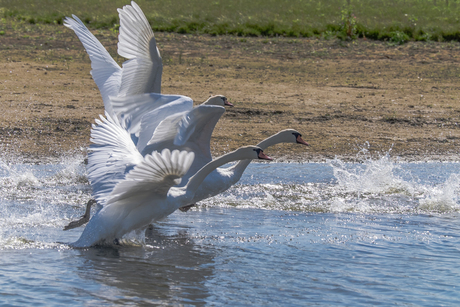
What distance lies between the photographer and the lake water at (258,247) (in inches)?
196

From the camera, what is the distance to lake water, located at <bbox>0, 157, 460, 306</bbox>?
4973 mm

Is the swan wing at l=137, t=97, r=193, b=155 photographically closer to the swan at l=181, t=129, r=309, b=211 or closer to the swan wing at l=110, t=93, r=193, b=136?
the swan wing at l=110, t=93, r=193, b=136

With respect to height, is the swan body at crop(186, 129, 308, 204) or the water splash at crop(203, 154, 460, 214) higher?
the swan body at crop(186, 129, 308, 204)

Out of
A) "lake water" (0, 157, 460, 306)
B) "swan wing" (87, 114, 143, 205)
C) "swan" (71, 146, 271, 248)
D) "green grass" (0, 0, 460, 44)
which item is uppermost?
"green grass" (0, 0, 460, 44)

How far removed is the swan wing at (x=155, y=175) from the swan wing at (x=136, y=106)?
4.91ft

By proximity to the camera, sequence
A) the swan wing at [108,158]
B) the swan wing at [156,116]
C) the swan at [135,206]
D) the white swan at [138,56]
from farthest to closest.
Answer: the white swan at [138,56] → the swan wing at [156,116] → the swan wing at [108,158] → the swan at [135,206]

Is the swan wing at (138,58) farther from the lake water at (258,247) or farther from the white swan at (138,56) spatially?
the lake water at (258,247)

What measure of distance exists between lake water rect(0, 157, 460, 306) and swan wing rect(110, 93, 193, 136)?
118 centimetres

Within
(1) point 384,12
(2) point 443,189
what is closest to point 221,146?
(2) point 443,189

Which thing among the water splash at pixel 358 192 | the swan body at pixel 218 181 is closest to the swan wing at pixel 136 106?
the swan body at pixel 218 181

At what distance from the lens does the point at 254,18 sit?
2325 centimetres

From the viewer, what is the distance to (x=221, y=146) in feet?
34.4

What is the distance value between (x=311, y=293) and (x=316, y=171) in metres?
4.66

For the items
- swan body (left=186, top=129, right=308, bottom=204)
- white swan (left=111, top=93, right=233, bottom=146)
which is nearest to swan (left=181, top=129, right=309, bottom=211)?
swan body (left=186, top=129, right=308, bottom=204)
